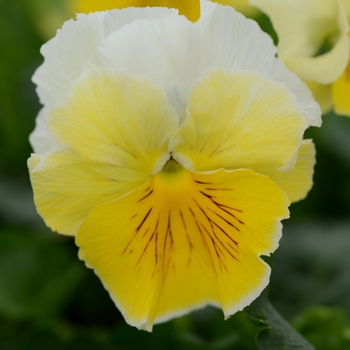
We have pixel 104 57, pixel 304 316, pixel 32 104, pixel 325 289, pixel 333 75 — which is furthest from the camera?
pixel 32 104

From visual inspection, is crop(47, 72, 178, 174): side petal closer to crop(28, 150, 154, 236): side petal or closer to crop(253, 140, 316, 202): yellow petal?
crop(28, 150, 154, 236): side petal

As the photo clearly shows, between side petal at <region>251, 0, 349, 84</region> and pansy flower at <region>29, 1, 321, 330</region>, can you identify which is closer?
pansy flower at <region>29, 1, 321, 330</region>

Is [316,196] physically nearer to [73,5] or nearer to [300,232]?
[300,232]

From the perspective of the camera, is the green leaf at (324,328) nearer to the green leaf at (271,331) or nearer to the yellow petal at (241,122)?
the green leaf at (271,331)

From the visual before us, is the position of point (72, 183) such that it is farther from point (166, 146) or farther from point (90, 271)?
point (90, 271)

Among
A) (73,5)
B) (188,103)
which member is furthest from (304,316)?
(73,5)

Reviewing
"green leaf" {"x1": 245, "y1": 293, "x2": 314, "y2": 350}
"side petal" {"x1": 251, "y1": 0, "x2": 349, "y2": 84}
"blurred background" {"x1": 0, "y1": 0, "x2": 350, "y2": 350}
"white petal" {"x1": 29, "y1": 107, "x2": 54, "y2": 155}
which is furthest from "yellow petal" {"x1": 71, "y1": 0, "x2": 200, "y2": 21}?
"green leaf" {"x1": 245, "y1": 293, "x2": 314, "y2": 350}
